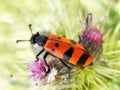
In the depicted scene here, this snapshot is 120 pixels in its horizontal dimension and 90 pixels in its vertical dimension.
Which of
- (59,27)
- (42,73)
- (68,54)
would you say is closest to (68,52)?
(68,54)

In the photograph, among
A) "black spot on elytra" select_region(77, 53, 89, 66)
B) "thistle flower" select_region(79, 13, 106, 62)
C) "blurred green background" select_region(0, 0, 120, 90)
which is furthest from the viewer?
"blurred green background" select_region(0, 0, 120, 90)

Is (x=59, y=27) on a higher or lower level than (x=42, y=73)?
higher

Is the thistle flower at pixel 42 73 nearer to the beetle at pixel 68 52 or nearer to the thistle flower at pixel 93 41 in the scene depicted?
the beetle at pixel 68 52

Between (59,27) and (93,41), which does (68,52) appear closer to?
(93,41)

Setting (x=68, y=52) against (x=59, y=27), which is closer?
(x=68, y=52)

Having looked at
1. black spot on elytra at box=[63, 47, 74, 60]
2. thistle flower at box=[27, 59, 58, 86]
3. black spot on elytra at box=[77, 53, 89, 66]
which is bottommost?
thistle flower at box=[27, 59, 58, 86]

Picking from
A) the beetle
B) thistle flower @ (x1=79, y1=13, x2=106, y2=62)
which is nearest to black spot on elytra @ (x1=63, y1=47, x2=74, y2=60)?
the beetle

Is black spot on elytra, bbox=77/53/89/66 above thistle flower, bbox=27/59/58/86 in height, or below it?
above

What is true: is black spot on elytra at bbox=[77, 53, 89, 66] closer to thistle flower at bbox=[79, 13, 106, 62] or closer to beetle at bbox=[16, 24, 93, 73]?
beetle at bbox=[16, 24, 93, 73]

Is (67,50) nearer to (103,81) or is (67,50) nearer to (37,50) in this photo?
(37,50)

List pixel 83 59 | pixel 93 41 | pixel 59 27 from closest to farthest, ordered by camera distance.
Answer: pixel 83 59 < pixel 93 41 < pixel 59 27
